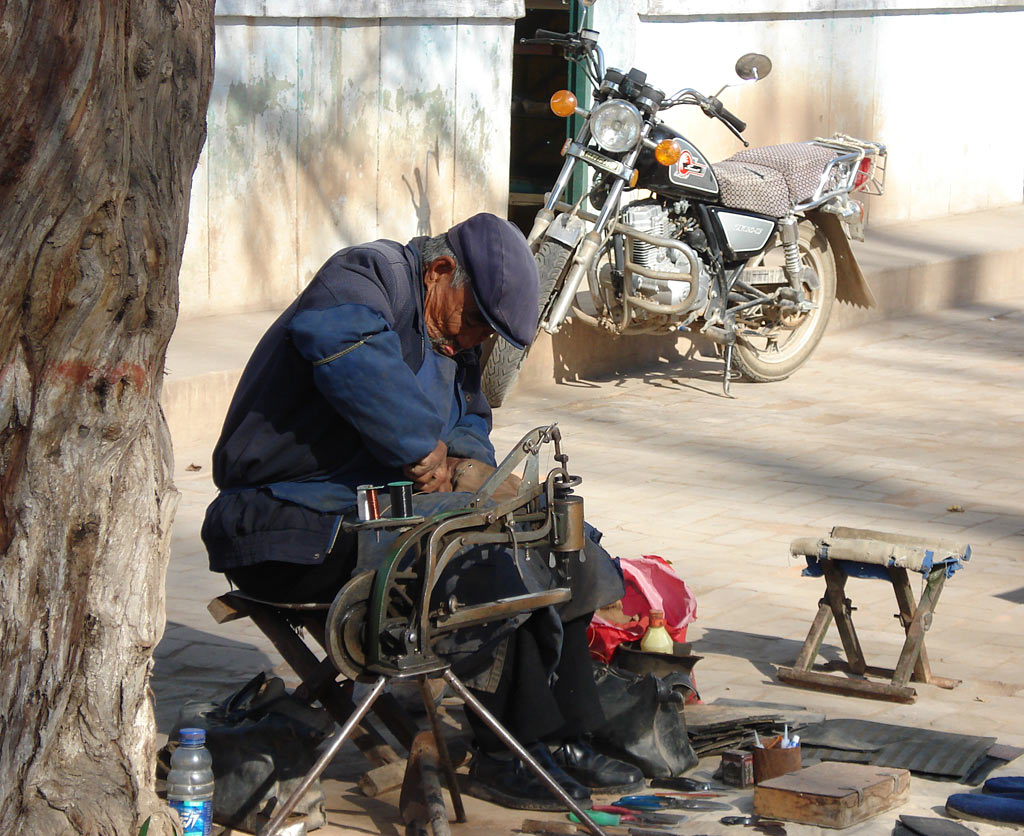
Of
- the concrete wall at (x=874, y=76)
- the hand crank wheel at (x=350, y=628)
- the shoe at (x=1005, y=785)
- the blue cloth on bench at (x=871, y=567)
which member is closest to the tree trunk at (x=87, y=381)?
the hand crank wheel at (x=350, y=628)

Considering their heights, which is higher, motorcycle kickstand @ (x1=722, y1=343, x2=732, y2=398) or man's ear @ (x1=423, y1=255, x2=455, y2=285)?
man's ear @ (x1=423, y1=255, x2=455, y2=285)

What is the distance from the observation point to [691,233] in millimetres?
9195

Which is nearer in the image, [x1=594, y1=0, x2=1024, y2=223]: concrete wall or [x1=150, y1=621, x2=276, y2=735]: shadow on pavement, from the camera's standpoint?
[x1=150, y1=621, x2=276, y2=735]: shadow on pavement

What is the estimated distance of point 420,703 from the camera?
4.79 metres

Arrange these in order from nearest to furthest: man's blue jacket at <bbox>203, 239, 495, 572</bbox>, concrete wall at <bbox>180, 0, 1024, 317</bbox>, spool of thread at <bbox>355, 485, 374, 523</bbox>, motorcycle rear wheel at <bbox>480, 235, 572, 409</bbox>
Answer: spool of thread at <bbox>355, 485, 374, 523</bbox> → man's blue jacket at <bbox>203, 239, 495, 572</bbox> → motorcycle rear wheel at <bbox>480, 235, 572, 409</bbox> → concrete wall at <bbox>180, 0, 1024, 317</bbox>

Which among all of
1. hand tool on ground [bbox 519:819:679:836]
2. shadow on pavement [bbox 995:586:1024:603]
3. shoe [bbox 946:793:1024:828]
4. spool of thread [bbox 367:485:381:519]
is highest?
spool of thread [bbox 367:485:381:519]

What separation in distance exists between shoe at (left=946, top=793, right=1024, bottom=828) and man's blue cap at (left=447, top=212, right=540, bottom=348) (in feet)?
4.98

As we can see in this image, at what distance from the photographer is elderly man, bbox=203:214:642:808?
12.7ft

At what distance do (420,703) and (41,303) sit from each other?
6.91ft

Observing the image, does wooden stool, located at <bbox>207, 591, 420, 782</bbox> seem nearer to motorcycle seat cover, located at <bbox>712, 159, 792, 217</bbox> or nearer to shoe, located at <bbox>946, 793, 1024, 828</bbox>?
shoe, located at <bbox>946, 793, 1024, 828</bbox>

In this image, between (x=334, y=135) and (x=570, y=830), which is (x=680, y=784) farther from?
(x=334, y=135)

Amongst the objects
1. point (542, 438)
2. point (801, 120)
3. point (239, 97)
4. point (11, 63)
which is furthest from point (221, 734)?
point (801, 120)

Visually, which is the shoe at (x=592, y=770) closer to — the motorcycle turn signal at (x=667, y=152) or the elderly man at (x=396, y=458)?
the elderly man at (x=396, y=458)

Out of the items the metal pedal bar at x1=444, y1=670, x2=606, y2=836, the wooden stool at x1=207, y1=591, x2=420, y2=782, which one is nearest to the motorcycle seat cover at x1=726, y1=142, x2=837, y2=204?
the wooden stool at x1=207, y1=591, x2=420, y2=782
